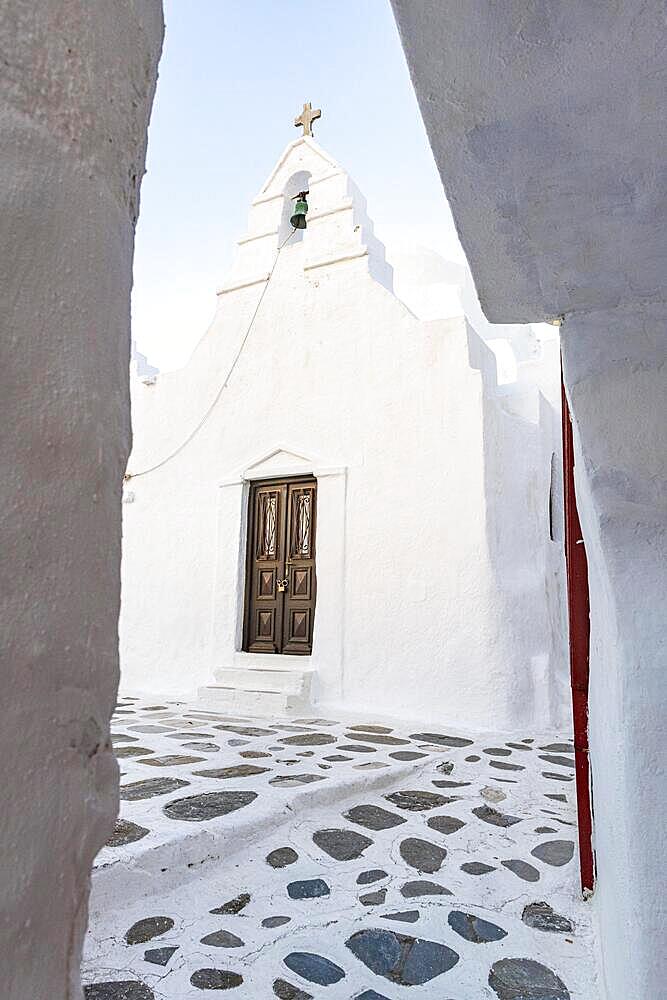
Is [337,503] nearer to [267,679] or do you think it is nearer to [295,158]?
[267,679]

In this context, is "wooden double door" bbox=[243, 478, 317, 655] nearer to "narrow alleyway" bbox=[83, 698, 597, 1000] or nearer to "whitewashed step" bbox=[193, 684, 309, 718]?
"whitewashed step" bbox=[193, 684, 309, 718]

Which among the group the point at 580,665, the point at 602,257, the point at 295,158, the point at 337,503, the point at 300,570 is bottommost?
the point at 580,665

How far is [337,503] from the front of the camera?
645 centimetres

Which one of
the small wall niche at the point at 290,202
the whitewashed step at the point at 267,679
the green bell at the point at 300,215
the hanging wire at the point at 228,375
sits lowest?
the whitewashed step at the point at 267,679

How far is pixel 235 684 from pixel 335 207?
480cm

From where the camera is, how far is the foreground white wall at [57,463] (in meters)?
0.46

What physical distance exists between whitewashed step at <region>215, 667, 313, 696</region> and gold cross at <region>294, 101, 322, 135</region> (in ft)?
18.9

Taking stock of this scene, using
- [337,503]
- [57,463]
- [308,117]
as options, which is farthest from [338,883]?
[308,117]

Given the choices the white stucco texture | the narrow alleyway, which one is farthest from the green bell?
the white stucco texture

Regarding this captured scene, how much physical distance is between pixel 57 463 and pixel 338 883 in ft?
7.63

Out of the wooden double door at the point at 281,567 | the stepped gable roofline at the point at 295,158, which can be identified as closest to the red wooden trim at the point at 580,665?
the wooden double door at the point at 281,567

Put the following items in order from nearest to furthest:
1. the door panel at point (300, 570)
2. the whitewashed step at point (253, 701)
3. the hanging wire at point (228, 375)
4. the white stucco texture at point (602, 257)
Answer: the white stucco texture at point (602, 257), the whitewashed step at point (253, 701), the door panel at point (300, 570), the hanging wire at point (228, 375)

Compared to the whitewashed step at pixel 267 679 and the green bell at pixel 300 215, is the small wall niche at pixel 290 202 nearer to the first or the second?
the green bell at pixel 300 215

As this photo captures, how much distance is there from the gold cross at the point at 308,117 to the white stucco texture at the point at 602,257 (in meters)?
7.40
